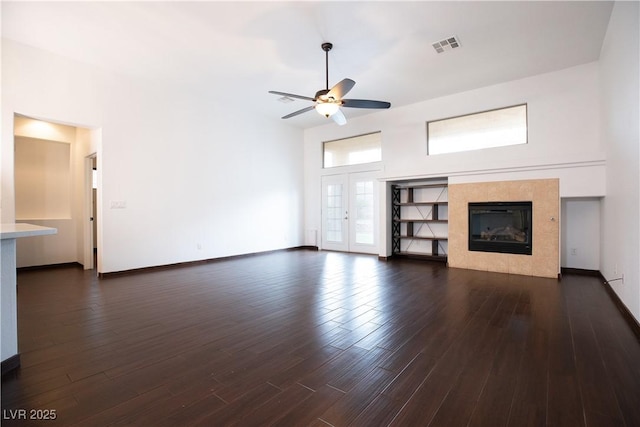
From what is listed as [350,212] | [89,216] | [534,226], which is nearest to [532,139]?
[534,226]

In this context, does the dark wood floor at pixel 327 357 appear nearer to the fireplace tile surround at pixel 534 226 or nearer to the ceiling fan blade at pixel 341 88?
the fireplace tile surround at pixel 534 226

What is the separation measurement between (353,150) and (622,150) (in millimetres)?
5353

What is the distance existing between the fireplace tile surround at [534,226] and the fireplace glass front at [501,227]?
0.09 meters

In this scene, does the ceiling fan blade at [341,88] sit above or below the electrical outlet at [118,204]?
above

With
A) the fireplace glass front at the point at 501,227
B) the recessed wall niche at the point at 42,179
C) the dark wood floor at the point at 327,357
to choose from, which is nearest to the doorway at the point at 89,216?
the recessed wall niche at the point at 42,179

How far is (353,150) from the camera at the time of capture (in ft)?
26.2

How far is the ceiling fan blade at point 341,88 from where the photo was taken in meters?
3.70

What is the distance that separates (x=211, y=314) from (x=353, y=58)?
13.8ft

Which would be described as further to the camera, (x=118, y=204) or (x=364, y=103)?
(x=118, y=204)

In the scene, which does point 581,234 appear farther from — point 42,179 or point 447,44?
point 42,179

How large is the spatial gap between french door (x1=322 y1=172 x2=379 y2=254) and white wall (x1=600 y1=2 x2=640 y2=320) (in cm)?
426

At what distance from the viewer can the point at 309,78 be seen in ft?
17.5

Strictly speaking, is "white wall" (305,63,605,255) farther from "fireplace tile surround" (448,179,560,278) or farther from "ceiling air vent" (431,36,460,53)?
"ceiling air vent" (431,36,460,53)

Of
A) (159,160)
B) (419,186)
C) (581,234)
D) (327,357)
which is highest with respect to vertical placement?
(159,160)
